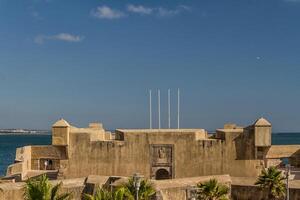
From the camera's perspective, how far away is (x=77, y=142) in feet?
96.8

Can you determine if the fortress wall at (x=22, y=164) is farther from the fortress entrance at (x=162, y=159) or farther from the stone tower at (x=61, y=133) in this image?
the fortress entrance at (x=162, y=159)

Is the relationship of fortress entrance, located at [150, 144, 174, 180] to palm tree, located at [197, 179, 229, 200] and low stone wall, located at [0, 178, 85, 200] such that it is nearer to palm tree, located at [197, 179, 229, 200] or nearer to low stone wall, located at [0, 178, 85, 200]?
low stone wall, located at [0, 178, 85, 200]

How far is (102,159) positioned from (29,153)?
12.7 meters

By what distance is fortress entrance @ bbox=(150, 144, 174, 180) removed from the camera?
1133 inches

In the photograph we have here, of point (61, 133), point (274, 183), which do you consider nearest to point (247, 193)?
point (274, 183)

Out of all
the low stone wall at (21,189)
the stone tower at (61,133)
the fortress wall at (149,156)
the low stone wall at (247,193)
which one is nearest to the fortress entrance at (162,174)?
the fortress wall at (149,156)

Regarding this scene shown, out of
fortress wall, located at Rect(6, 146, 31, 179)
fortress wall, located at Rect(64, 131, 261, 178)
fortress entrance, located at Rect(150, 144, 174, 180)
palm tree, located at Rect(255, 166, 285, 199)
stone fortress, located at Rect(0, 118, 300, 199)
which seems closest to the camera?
palm tree, located at Rect(255, 166, 285, 199)

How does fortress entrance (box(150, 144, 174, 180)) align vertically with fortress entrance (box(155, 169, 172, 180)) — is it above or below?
above

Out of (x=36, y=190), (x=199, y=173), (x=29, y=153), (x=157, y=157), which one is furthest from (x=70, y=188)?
(x=29, y=153)

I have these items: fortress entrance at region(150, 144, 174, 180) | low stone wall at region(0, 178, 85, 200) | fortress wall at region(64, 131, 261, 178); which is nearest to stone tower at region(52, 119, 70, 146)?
fortress wall at region(64, 131, 261, 178)

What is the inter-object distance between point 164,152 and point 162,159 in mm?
450

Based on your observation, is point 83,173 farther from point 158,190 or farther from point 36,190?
point 36,190

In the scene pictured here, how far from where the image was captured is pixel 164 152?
28.8 metres

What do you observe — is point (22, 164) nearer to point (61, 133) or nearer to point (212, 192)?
point (61, 133)
